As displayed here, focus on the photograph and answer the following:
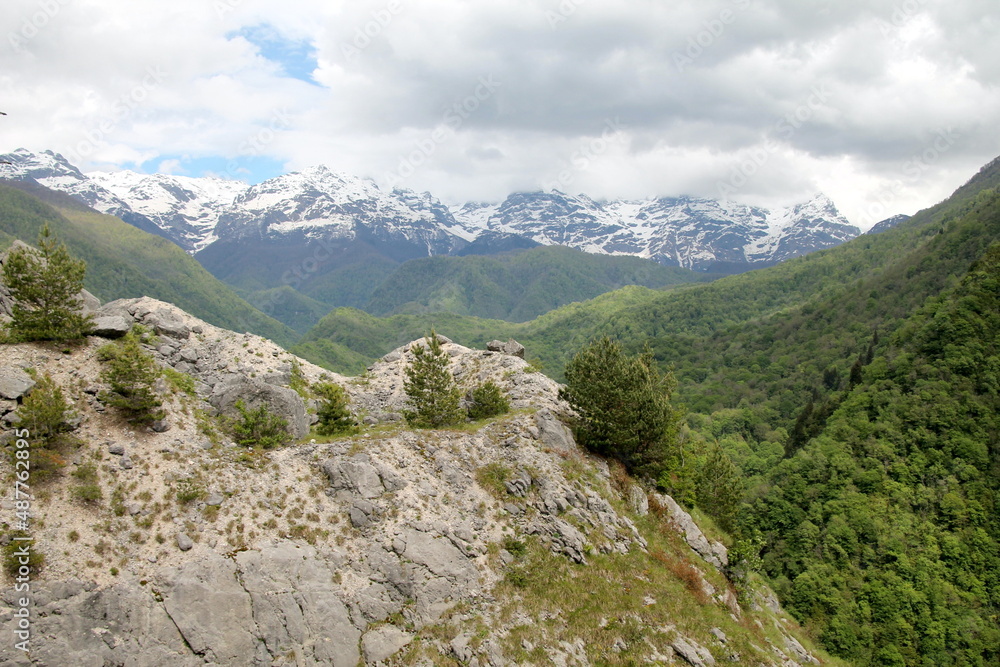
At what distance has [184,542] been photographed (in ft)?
94.4

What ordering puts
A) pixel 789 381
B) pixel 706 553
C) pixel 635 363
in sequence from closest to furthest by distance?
1. pixel 706 553
2. pixel 635 363
3. pixel 789 381

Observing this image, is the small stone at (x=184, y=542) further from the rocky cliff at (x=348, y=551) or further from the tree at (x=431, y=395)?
the tree at (x=431, y=395)

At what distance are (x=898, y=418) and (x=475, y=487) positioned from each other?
96395 millimetres

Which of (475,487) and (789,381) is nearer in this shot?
(475,487)

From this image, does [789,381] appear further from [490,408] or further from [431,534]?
[431,534]

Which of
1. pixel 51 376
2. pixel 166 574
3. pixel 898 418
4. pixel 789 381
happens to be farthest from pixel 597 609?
pixel 789 381

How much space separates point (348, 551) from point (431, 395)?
16982mm

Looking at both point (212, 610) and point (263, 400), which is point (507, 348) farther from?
point (212, 610)

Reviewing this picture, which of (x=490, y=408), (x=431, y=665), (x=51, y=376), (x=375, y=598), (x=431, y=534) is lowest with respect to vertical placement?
(x=431, y=665)

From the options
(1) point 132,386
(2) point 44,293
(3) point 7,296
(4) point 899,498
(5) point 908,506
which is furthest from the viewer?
(4) point 899,498

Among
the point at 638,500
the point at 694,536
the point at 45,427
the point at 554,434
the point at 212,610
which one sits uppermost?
the point at 45,427

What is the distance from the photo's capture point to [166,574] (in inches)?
1077

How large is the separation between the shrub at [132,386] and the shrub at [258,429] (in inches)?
211

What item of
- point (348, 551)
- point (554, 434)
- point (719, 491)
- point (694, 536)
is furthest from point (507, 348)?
point (348, 551)
